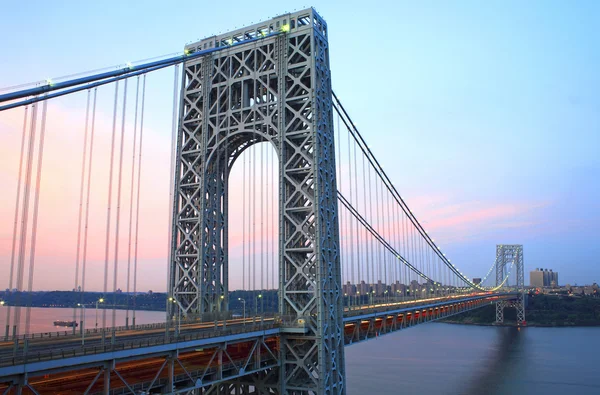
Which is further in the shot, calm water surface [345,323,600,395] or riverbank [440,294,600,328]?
riverbank [440,294,600,328]

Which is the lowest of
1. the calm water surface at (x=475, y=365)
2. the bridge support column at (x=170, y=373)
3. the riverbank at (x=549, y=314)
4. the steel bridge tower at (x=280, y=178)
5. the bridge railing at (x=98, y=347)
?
the calm water surface at (x=475, y=365)

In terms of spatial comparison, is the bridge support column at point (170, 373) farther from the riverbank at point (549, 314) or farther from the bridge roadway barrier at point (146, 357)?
the riverbank at point (549, 314)

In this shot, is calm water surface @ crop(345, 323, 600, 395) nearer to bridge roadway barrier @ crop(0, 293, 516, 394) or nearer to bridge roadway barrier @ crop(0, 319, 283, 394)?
bridge roadway barrier @ crop(0, 293, 516, 394)

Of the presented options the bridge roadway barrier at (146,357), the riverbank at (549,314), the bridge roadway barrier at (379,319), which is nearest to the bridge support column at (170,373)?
the bridge roadway barrier at (146,357)

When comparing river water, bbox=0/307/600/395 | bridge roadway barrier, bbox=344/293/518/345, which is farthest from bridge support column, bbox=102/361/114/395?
river water, bbox=0/307/600/395

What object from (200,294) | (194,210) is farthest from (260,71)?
(200,294)

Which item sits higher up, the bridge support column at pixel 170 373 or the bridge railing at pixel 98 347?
the bridge railing at pixel 98 347
